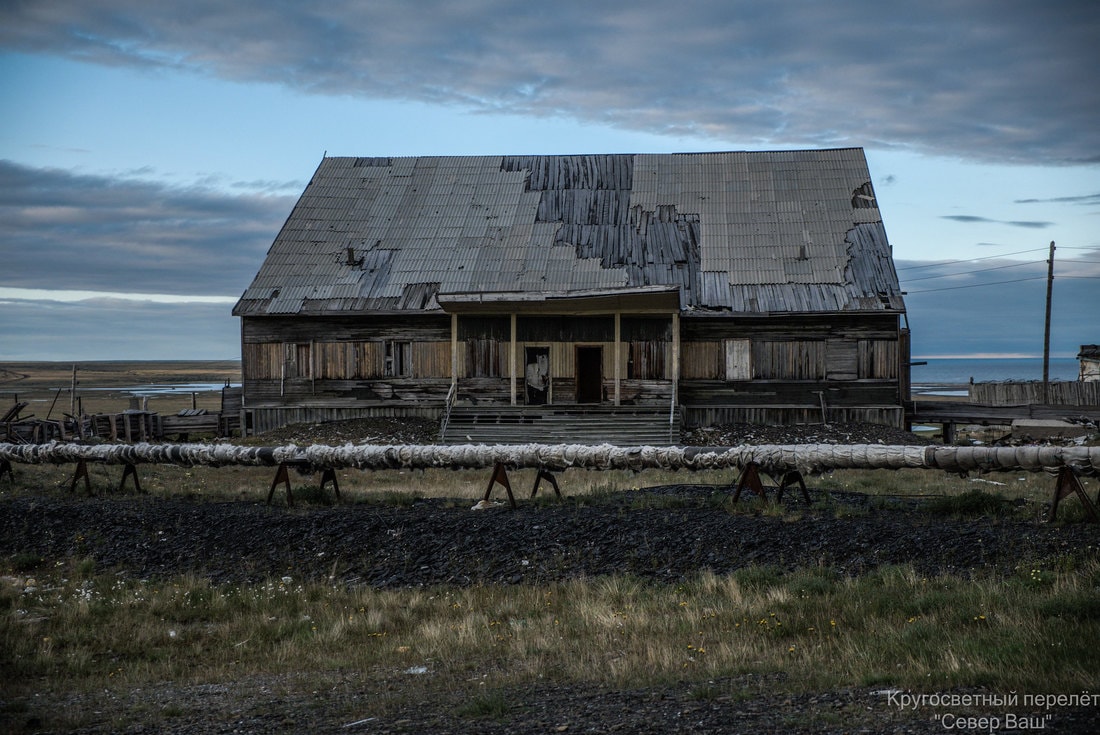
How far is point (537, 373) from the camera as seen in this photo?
30016 millimetres

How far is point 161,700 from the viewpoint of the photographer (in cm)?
727

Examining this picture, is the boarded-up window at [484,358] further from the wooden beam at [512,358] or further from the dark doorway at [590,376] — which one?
the dark doorway at [590,376]

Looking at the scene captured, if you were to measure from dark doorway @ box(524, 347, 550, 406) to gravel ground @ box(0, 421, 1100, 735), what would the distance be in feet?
44.8

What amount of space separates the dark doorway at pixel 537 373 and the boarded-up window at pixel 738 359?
18.4 ft

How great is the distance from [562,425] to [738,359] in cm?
631

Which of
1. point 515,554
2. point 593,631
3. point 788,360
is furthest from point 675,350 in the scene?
point 593,631

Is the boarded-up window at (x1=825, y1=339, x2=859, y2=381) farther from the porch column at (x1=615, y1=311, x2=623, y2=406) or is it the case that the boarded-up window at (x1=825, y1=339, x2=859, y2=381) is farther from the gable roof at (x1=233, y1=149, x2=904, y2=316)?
the porch column at (x1=615, y1=311, x2=623, y2=406)

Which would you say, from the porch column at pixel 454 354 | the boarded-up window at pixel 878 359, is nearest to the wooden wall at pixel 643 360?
the boarded-up window at pixel 878 359

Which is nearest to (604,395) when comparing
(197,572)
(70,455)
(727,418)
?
(727,418)

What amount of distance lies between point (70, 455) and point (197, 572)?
758 cm

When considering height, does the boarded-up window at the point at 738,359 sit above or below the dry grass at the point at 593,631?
above

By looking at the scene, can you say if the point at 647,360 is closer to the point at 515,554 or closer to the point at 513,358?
the point at 513,358

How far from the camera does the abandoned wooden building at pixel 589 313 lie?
28.5 m

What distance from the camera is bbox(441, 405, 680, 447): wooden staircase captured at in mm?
26125
